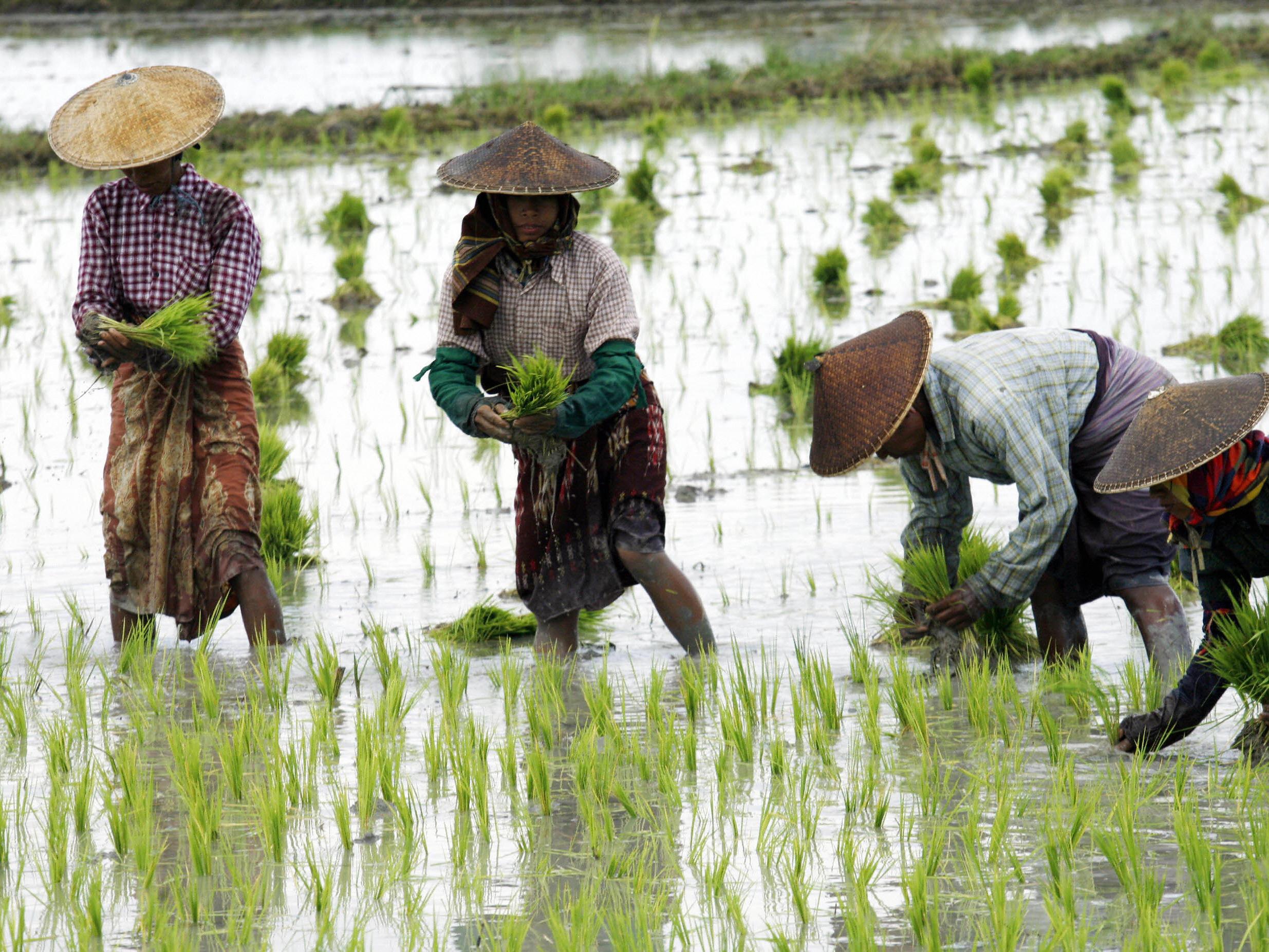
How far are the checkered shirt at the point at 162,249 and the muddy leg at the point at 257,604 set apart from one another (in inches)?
23.6

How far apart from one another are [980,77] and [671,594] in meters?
10.4

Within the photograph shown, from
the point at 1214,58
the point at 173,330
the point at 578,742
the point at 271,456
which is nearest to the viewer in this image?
the point at 578,742

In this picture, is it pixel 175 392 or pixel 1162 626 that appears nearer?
pixel 1162 626

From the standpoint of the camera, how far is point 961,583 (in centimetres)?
369

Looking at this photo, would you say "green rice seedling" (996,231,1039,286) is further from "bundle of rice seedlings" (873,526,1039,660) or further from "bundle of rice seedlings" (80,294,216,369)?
"bundle of rice seedlings" (80,294,216,369)

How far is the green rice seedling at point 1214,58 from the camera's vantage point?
1382 centimetres

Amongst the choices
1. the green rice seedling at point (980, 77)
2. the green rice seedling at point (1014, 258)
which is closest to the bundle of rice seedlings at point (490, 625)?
the green rice seedling at point (1014, 258)

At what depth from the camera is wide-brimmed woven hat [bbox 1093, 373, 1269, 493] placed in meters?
2.77

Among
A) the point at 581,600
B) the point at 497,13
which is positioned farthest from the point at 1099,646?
the point at 497,13

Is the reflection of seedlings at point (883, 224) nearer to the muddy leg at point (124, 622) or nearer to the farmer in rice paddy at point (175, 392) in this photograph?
the farmer in rice paddy at point (175, 392)

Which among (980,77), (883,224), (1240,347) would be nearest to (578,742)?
(1240,347)

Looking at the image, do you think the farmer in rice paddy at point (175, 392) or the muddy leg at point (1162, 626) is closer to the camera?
the muddy leg at point (1162, 626)

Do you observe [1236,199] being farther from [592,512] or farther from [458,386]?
[458,386]

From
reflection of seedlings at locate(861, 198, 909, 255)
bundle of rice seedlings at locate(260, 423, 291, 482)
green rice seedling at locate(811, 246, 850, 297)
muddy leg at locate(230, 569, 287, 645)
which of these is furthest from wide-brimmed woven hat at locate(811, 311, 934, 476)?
reflection of seedlings at locate(861, 198, 909, 255)
